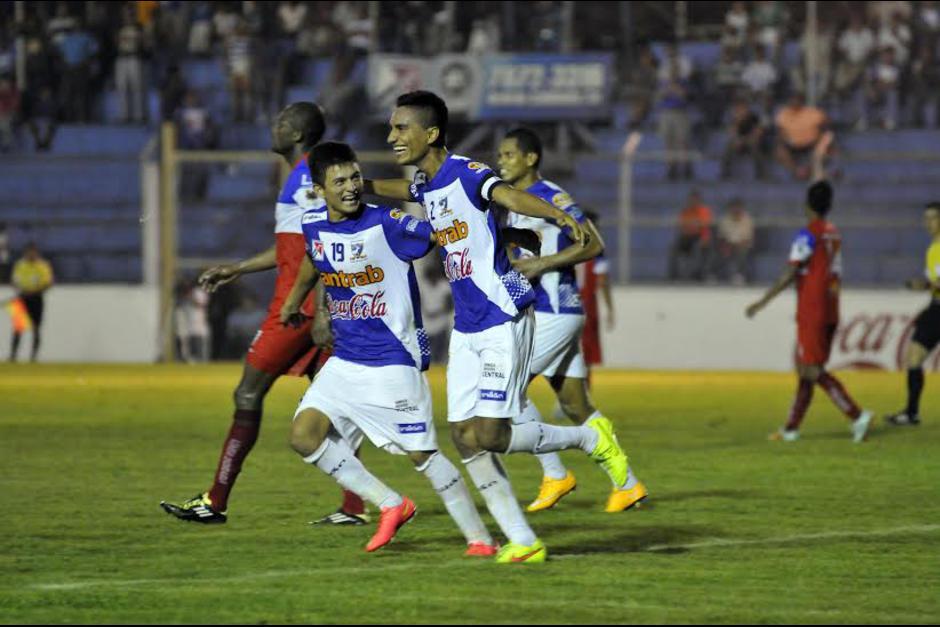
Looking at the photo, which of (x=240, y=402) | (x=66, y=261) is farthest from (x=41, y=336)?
(x=240, y=402)

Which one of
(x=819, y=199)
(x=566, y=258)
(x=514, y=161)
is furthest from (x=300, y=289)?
(x=819, y=199)

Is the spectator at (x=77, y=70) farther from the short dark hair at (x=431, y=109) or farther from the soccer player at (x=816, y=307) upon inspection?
the short dark hair at (x=431, y=109)

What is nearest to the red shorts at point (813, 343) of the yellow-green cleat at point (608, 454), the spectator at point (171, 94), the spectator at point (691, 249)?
the yellow-green cleat at point (608, 454)

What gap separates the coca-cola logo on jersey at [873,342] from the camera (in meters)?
24.3

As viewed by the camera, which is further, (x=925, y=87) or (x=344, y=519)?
(x=925, y=87)

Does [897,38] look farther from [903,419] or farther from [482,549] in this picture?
[482,549]

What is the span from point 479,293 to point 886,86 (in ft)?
69.1

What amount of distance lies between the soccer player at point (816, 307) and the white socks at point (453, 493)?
23.5ft

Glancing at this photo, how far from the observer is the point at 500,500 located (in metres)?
8.31

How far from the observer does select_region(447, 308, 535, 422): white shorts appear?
8336 mm

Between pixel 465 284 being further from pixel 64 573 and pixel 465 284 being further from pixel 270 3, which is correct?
pixel 270 3

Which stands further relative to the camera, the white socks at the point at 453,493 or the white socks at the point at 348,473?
the white socks at the point at 348,473

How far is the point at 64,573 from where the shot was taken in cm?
831

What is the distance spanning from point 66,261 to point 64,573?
18895 mm
